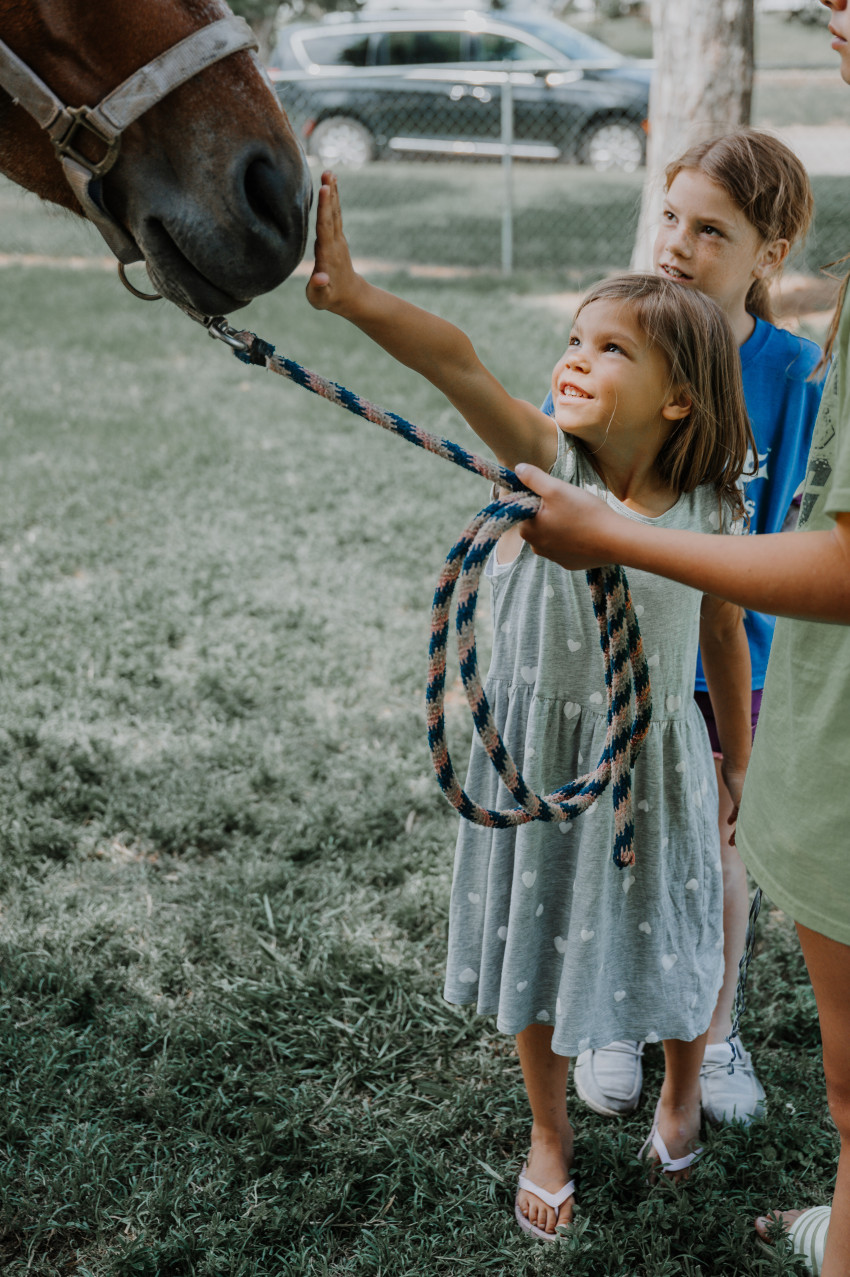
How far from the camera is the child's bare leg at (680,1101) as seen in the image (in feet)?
6.56

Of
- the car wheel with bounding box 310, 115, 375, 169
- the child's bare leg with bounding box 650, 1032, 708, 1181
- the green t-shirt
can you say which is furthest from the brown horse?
the car wheel with bounding box 310, 115, 375, 169

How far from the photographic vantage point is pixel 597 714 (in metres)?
1.79

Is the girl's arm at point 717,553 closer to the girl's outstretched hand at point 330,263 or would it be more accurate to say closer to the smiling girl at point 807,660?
the smiling girl at point 807,660

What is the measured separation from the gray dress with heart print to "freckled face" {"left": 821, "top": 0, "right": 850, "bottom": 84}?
0.64 meters

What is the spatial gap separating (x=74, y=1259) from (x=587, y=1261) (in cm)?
88

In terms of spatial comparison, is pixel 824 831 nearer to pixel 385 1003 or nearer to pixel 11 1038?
pixel 385 1003

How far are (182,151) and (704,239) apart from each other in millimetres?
950

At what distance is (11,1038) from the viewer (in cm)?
228

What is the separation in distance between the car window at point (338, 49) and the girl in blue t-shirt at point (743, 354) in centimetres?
1270

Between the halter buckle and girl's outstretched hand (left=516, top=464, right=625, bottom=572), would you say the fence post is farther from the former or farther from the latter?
girl's outstretched hand (left=516, top=464, right=625, bottom=572)

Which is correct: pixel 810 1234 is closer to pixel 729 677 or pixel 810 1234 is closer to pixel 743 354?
pixel 729 677

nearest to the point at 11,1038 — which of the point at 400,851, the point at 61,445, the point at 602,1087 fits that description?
the point at 400,851

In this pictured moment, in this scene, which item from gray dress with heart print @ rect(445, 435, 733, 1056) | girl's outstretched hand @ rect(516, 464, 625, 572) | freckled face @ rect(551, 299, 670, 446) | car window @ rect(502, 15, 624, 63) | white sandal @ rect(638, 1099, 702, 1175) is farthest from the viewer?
car window @ rect(502, 15, 624, 63)

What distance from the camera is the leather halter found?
1.66m
